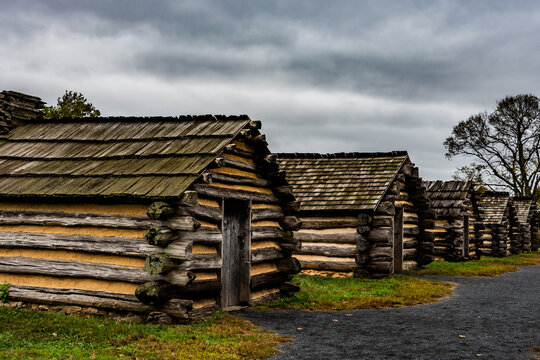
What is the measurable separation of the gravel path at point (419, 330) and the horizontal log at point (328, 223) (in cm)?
537

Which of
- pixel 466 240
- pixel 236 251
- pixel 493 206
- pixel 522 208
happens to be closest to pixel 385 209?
pixel 236 251

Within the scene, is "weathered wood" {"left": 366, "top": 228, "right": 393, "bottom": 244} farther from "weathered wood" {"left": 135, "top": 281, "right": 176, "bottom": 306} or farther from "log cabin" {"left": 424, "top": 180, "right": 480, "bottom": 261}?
"weathered wood" {"left": 135, "top": 281, "right": 176, "bottom": 306}

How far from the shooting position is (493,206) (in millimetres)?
36719

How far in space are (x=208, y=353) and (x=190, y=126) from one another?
20.6ft

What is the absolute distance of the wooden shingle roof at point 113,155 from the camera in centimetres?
1041

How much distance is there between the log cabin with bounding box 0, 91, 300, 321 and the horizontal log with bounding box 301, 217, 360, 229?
5.54 meters

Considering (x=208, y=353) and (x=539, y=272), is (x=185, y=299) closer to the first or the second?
(x=208, y=353)

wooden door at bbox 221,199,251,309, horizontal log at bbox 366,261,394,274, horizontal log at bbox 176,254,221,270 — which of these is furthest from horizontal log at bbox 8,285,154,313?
horizontal log at bbox 366,261,394,274

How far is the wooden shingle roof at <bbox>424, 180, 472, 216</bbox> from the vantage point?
26.9 meters

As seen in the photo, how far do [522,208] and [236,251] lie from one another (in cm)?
3675

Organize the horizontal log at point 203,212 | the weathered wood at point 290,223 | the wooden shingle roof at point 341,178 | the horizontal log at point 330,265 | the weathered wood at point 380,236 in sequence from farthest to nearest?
the wooden shingle roof at point 341,178
the horizontal log at point 330,265
the weathered wood at point 380,236
the weathered wood at point 290,223
the horizontal log at point 203,212

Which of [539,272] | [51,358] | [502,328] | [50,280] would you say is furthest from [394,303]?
[539,272]

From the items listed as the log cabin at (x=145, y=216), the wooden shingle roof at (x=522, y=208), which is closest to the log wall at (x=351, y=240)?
the log cabin at (x=145, y=216)

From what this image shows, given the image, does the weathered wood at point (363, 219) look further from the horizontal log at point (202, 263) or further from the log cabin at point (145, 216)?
the horizontal log at point (202, 263)
